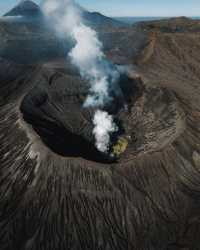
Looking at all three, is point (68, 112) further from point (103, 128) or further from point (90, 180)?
point (90, 180)

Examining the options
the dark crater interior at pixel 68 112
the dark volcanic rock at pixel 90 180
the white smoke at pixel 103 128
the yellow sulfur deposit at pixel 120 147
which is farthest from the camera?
the white smoke at pixel 103 128

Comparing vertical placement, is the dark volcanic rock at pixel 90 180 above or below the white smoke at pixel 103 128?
above

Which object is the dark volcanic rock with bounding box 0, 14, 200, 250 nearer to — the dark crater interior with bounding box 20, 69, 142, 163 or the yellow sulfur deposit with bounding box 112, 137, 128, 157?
the dark crater interior with bounding box 20, 69, 142, 163

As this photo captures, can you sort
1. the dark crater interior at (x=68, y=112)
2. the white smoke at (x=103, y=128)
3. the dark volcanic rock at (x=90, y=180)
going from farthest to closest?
the white smoke at (x=103, y=128), the dark crater interior at (x=68, y=112), the dark volcanic rock at (x=90, y=180)

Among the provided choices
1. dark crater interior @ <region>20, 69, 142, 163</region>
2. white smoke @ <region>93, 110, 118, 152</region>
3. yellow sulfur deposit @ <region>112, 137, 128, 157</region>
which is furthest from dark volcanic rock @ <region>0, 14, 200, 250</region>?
white smoke @ <region>93, 110, 118, 152</region>

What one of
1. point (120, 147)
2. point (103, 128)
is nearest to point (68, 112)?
point (103, 128)

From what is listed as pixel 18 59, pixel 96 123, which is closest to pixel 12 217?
pixel 96 123

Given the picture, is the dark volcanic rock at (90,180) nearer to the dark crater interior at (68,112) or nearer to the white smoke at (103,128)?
the dark crater interior at (68,112)

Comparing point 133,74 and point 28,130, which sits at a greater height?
point 28,130

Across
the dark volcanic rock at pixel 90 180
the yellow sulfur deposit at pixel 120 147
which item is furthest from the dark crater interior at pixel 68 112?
the yellow sulfur deposit at pixel 120 147

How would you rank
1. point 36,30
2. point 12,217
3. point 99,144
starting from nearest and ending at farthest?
point 12,217 → point 99,144 → point 36,30

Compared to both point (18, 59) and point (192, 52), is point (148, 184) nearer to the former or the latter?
point (18, 59)
